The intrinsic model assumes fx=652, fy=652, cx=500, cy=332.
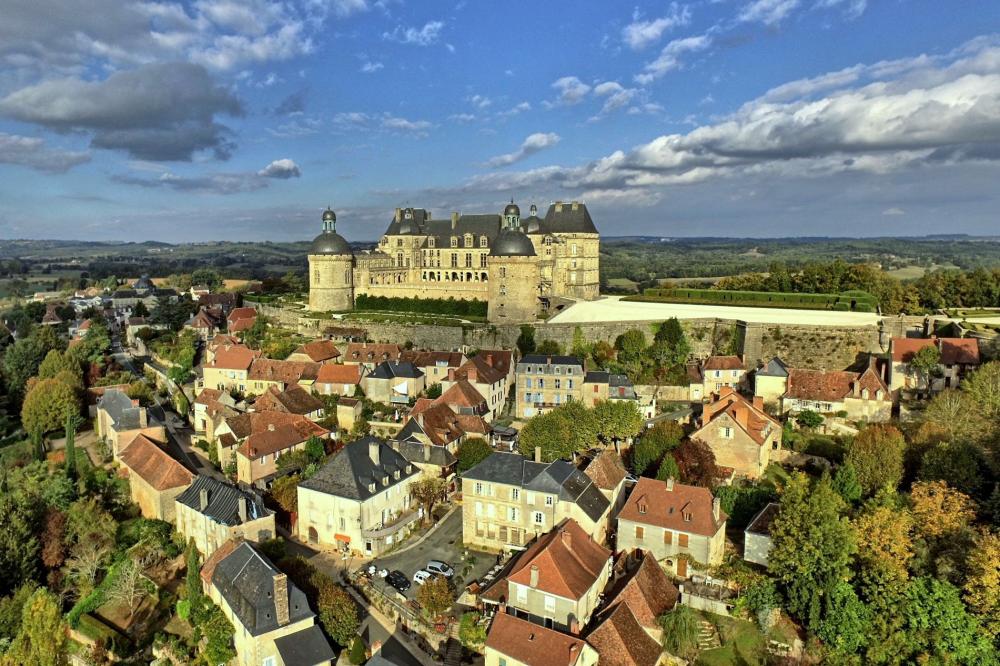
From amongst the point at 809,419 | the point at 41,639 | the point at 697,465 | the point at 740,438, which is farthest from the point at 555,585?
the point at 809,419

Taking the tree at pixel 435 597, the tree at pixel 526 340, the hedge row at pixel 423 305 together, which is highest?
the hedge row at pixel 423 305

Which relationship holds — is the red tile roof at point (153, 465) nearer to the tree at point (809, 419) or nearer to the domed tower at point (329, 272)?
the domed tower at point (329, 272)

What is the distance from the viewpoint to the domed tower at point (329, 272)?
53.4m

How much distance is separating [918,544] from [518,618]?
1304 centimetres

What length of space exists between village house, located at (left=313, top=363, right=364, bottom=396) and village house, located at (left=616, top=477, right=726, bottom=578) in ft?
73.3

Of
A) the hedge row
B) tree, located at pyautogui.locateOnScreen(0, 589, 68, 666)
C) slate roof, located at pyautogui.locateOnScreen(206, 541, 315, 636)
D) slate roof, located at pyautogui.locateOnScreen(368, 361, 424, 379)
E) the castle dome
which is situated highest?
the castle dome

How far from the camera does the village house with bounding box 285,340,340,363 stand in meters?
45.1

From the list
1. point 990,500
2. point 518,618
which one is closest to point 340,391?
point 518,618

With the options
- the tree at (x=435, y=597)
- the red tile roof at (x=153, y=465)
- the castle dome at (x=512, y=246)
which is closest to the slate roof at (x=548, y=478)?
the tree at (x=435, y=597)

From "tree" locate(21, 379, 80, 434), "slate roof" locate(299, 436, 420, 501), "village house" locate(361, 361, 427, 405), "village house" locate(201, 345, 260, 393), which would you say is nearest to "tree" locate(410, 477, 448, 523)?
"slate roof" locate(299, 436, 420, 501)

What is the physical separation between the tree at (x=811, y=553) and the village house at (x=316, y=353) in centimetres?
3256

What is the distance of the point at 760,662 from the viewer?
62.6 ft

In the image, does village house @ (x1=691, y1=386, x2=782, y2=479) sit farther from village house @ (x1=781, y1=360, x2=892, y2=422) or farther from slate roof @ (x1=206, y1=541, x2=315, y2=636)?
slate roof @ (x1=206, y1=541, x2=315, y2=636)

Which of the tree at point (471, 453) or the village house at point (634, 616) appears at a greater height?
the tree at point (471, 453)
